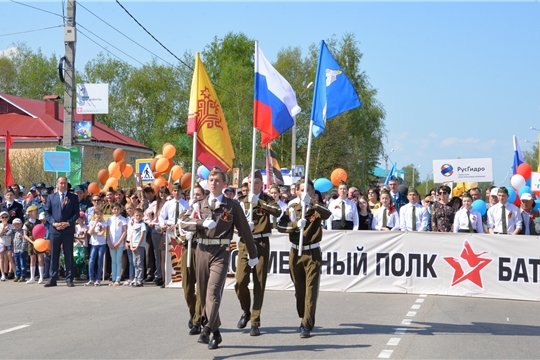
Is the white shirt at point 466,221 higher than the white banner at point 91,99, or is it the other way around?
the white banner at point 91,99

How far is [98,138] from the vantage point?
54.7 m

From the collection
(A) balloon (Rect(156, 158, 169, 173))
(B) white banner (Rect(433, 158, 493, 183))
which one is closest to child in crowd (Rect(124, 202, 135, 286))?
(A) balloon (Rect(156, 158, 169, 173))

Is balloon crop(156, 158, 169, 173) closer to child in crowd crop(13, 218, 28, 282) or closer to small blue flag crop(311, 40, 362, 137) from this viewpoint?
child in crowd crop(13, 218, 28, 282)

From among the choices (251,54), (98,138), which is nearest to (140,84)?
(251,54)

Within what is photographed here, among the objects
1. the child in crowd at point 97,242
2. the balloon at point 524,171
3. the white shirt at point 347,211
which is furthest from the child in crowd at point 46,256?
the balloon at point 524,171

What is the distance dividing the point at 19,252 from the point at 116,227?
2374mm

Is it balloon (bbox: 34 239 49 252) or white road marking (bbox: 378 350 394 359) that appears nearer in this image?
white road marking (bbox: 378 350 394 359)

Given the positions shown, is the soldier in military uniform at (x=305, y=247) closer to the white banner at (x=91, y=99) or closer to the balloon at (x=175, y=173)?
the balloon at (x=175, y=173)

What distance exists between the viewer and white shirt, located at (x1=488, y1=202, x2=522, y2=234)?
14.7 meters

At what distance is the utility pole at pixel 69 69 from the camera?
806 inches

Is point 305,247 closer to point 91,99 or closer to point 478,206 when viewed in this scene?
point 478,206

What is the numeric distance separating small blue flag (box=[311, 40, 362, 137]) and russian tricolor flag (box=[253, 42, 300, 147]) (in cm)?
38

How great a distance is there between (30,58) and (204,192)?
234 feet

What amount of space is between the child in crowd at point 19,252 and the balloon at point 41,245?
0.59 metres
